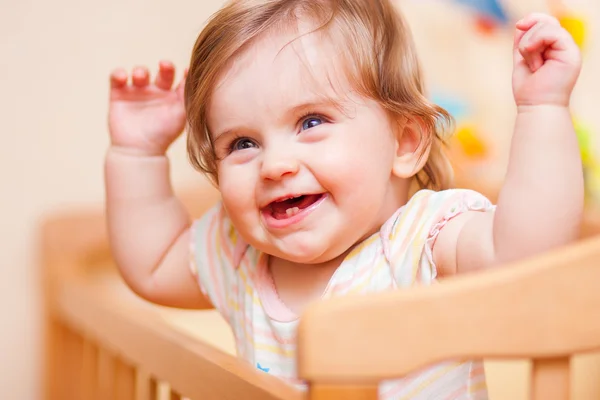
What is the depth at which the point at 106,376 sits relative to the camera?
3.23 ft

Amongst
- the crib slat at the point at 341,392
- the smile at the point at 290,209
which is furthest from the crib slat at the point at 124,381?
the crib slat at the point at 341,392

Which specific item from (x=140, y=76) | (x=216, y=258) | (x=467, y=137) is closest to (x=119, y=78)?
(x=140, y=76)

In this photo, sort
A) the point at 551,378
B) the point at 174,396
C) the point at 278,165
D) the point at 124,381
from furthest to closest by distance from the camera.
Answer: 1. the point at 124,381
2. the point at 174,396
3. the point at 278,165
4. the point at 551,378

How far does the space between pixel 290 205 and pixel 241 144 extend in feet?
0.21

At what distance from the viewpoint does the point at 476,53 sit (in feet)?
4.58

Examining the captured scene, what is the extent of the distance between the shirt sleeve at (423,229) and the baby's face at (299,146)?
0.03m

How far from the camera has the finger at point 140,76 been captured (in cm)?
80

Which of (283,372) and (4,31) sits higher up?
(4,31)

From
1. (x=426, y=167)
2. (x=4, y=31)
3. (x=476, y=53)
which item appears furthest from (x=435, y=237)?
(x=4, y=31)

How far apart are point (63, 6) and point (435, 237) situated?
0.96m

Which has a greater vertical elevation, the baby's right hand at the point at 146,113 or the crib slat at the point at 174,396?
the baby's right hand at the point at 146,113

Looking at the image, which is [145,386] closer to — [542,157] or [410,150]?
Answer: [410,150]

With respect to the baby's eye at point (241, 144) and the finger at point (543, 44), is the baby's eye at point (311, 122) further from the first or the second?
the finger at point (543, 44)

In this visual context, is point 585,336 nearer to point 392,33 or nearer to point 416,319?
point 416,319
